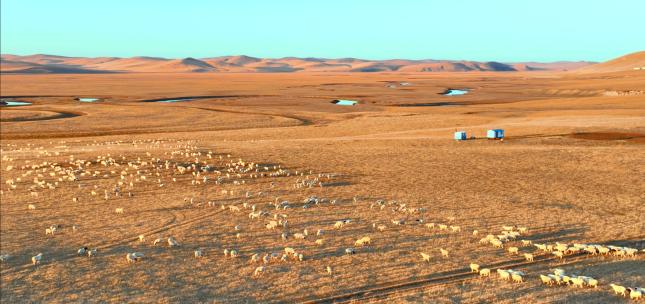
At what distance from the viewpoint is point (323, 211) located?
957 inches

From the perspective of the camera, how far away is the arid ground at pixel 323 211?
16.6 metres

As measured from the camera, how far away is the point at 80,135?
2128 inches

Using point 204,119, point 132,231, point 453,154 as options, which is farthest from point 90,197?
point 204,119

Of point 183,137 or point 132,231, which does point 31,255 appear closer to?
point 132,231

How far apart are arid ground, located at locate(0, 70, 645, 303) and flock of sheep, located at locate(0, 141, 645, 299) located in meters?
0.16

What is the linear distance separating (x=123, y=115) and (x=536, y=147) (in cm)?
4723

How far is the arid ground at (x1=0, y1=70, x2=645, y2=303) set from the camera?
16.6m

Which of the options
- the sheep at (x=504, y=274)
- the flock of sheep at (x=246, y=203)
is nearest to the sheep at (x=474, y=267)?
the flock of sheep at (x=246, y=203)

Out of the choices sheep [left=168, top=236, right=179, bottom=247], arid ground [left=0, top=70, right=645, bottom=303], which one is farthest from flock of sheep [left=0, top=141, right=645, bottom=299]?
arid ground [left=0, top=70, right=645, bottom=303]

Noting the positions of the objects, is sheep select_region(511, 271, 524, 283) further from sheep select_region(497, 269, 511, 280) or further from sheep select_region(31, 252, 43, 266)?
sheep select_region(31, 252, 43, 266)

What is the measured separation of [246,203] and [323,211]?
3.44 metres

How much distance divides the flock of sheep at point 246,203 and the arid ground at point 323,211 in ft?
0.51

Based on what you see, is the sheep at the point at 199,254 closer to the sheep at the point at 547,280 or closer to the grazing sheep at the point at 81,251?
the grazing sheep at the point at 81,251

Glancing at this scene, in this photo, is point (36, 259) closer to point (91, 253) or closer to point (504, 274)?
point (91, 253)
